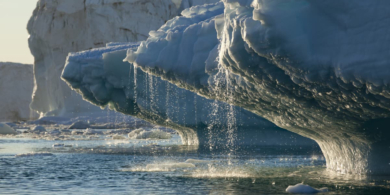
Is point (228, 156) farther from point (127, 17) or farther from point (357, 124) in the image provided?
point (127, 17)

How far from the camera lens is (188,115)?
25078 mm

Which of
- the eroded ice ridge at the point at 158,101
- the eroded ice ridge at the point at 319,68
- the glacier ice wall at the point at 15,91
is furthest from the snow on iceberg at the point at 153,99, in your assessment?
the glacier ice wall at the point at 15,91

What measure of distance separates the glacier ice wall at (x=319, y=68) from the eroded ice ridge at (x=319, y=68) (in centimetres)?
1

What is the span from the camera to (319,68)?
9.54 meters

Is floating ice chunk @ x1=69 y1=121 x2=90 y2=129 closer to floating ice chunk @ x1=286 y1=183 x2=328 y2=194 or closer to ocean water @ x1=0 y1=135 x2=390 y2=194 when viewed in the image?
ocean water @ x1=0 y1=135 x2=390 y2=194

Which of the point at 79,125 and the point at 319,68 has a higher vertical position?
the point at 79,125

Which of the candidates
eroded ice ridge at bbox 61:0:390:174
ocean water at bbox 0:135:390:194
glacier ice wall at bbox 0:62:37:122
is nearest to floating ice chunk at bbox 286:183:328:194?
ocean water at bbox 0:135:390:194

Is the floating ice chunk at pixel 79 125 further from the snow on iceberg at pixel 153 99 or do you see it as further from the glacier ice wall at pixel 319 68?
the glacier ice wall at pixel 319 68

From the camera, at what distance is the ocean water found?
39.4 ft

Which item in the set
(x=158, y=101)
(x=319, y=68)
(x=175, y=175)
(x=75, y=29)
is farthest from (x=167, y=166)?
(x=75, y=29)

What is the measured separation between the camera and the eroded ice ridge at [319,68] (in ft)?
29.1

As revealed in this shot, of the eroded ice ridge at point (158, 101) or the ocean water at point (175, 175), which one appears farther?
the eroded ice ridge at point (158, 101)

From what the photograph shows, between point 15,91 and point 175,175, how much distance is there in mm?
79827

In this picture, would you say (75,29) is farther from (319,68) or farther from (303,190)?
(319,68)
